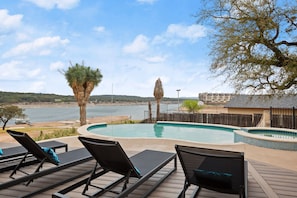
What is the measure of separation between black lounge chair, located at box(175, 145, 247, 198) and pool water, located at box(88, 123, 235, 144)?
24.5 feet

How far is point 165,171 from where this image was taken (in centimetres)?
405

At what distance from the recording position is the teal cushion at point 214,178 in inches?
102

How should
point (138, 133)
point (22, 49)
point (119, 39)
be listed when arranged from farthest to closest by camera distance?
point (119, 39), point (22, 49), point (138, 133)

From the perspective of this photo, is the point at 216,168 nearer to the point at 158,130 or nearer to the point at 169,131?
the point at 169,131

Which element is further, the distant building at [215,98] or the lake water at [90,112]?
the lake water at [90,112]

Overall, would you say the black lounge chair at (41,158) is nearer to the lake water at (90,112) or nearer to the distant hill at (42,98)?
the distant hill at (42,98)

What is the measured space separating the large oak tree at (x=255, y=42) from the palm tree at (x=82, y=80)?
9.72 m

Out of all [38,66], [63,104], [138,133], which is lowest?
[138,133]

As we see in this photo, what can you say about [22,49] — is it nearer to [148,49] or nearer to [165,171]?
[148,49]

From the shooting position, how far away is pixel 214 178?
262 centimetres

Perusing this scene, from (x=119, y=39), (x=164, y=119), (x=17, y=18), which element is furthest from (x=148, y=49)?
(x=17, y=18)

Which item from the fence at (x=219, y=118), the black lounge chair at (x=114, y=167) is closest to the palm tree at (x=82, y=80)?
the fence at (x=219, y=118)

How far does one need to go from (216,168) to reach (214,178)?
0.13 meters

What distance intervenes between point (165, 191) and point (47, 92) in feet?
44.8
